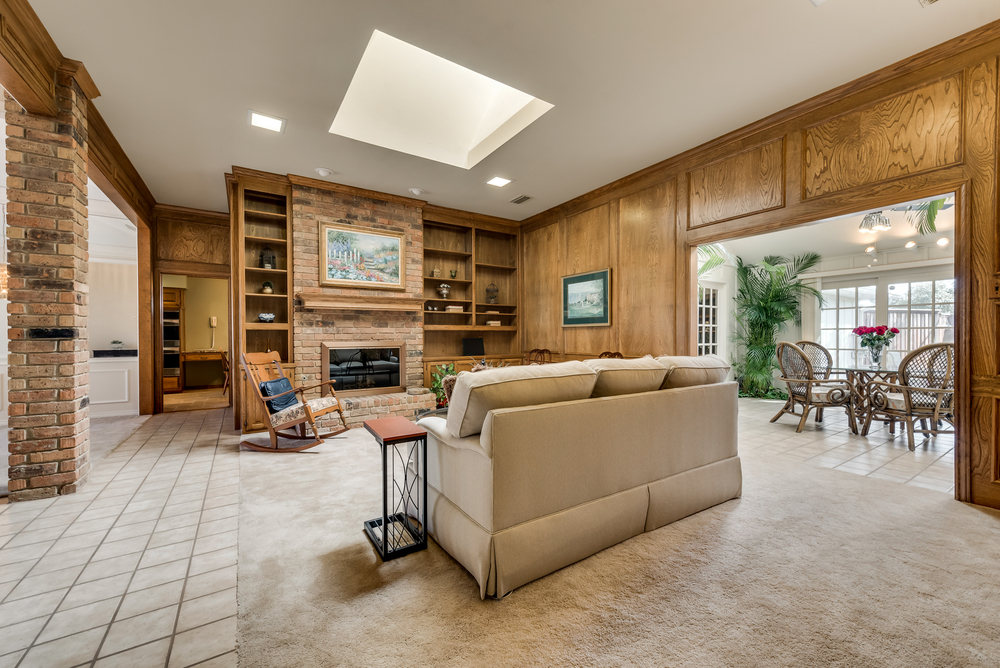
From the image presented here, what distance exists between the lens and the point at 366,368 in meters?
5.54

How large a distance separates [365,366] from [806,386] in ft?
17.3

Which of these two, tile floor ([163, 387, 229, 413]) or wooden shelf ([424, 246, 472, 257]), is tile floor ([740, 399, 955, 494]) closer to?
wooden shelf ([424, 246, 472, 257])

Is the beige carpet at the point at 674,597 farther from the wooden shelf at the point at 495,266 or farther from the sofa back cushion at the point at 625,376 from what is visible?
the wooden shelf at the point at 495,266

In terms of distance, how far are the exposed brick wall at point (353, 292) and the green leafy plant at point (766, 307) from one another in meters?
5.51

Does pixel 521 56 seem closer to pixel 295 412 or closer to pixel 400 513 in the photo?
pixel 400 513

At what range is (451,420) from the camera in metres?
1.87

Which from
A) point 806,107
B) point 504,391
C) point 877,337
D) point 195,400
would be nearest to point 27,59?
point 504,391

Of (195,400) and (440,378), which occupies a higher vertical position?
(440,378)

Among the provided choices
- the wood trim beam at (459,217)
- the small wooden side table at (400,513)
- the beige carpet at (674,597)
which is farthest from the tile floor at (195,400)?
the small wooden side table at (400,513)

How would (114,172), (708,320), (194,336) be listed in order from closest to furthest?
(114,172)
(708,320)
(194,336)

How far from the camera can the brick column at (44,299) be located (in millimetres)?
2678

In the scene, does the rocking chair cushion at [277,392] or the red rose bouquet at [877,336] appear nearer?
the rocking chair cushion at [277,392]

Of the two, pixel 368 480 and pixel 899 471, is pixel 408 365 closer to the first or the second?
pixel 368 480

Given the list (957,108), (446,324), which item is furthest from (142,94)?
(957,108)
